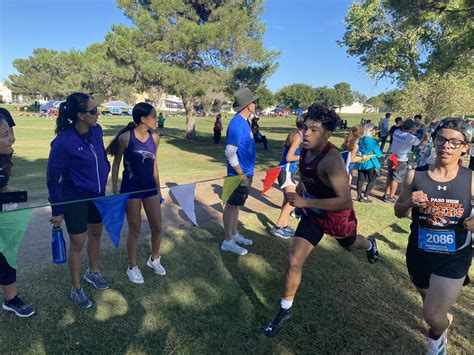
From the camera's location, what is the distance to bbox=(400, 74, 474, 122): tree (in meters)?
19.3

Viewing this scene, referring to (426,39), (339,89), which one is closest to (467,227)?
(426,39)

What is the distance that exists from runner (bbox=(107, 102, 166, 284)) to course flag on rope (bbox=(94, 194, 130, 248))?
14 cm

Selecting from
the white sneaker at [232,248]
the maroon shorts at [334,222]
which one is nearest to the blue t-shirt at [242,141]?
the white sneaker at [232,248]

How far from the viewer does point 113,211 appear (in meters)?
3.43

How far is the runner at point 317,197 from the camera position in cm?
282

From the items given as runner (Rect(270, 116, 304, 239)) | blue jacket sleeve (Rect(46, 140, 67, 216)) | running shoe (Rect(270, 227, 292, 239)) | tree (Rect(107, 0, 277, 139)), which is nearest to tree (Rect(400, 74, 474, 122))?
tree (Rect(107, 0, 277, 139))

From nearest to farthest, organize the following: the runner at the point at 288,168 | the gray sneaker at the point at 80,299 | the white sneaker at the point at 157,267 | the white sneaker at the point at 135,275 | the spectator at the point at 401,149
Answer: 1. the gray sneaker at the point at 80,299
2. the white sneaker at the point at 135,275
3. the white sneaker at the point at 157,267
4. the runner at the point at 288,168
5. the spectator at the point at 401,149

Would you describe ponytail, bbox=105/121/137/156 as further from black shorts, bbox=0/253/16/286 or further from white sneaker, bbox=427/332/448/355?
white sneaker, bbox=427/332/448/355

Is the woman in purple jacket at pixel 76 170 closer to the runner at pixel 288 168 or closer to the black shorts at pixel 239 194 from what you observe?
the black shorts at pixel 239 194

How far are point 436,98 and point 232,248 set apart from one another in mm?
19959

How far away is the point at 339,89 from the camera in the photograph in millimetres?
117312

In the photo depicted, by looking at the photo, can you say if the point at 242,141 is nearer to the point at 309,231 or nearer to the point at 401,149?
the point at 309,231

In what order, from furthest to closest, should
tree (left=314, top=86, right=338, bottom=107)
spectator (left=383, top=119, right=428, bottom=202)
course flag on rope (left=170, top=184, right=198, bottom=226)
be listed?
tree (left=314, top=86, right=338, bottom=107)
spectator (left=383, top=119, right=428, bottom=202)
course flag on rope (left=170, top=184, right=198, bottom=226)

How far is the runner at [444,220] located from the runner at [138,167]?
2.55 metres
